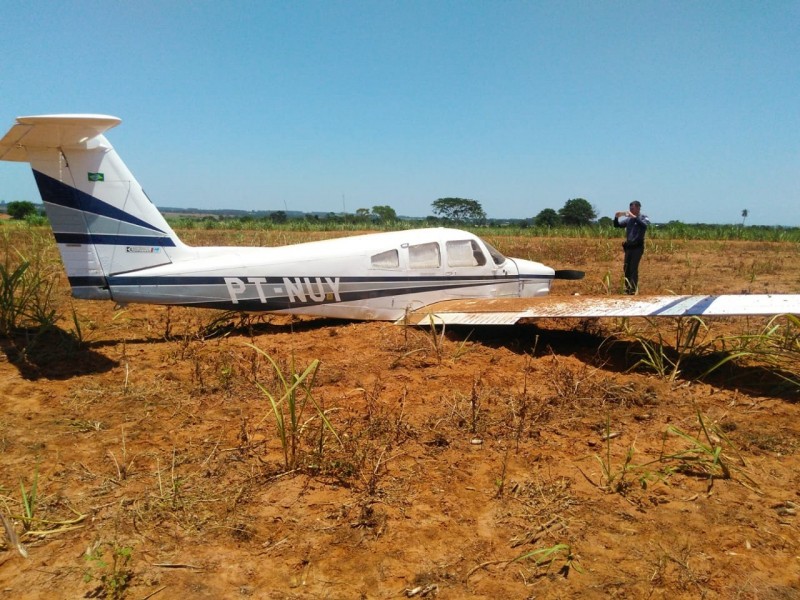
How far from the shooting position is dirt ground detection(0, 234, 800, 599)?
251 cm

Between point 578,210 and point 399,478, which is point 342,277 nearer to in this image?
point 399,478

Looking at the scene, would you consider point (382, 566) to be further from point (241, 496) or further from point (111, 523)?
point (111, 523)

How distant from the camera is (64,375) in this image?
5.35 metres

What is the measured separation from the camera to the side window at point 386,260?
707cm

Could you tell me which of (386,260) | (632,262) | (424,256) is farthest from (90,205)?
(632,262)

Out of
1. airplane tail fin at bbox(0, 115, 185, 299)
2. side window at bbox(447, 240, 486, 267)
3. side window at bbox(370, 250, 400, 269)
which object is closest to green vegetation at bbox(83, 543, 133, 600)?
airplane tail fin at bbox(0, 115, 185, 299)

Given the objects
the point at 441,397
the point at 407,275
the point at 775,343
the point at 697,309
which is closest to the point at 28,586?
the point at 441,397

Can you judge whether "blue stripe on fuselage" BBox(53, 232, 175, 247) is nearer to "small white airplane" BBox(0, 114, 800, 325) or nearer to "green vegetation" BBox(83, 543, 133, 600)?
"small white airplane" BBox(0, 114, 800, 325)

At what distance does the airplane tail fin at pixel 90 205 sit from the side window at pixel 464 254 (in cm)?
409

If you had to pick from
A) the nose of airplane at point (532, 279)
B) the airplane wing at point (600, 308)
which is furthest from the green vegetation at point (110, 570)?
the nose of airplane at point (532, 279)

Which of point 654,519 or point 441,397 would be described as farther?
point 441,397

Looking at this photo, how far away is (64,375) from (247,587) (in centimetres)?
424

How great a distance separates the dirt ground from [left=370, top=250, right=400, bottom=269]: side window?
1642 mm

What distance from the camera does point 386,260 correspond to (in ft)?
23.4
